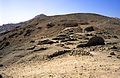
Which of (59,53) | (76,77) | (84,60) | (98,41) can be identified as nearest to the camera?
(76,77)

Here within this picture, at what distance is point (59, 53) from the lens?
1073 centimetres

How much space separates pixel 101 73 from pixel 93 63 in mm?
1421

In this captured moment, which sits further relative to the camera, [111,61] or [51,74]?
[111,61]

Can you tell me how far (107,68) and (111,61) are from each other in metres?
1.33

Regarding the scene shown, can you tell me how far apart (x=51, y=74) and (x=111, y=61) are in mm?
3484

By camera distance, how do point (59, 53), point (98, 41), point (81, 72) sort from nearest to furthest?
1. point (81, 72)
2. point (59, 53)
3. point (98, 41)

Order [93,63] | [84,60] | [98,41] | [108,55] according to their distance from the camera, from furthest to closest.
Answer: [98,41] < [108,55] < [84,60] < [93,63]

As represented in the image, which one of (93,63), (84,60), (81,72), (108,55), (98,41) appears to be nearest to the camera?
(81,72)

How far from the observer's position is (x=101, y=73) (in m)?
6.50

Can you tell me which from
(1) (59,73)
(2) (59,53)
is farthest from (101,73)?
(2) (59,53)

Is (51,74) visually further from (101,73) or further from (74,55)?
(74,55)

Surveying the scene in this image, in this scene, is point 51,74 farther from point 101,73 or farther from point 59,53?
point 59,53

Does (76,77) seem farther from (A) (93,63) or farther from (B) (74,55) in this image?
(B) (74,55)

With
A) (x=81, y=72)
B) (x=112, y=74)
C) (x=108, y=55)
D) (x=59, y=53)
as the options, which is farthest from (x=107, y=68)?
(x=59, y=53)
